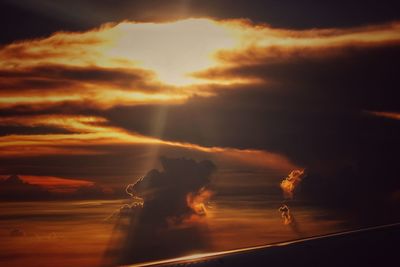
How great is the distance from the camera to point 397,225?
239 ft

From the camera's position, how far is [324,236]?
2352 inches

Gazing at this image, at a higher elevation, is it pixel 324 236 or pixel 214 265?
pixel 324 236

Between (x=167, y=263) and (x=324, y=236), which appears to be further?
(x=324, y=236)

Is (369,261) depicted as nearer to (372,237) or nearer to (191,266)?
(372,237)

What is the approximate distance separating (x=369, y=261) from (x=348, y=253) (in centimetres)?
206

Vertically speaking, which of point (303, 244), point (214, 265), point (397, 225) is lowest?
point (214, 265)

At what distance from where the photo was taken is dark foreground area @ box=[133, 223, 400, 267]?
44156mm

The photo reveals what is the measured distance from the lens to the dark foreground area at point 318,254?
44.2 meters

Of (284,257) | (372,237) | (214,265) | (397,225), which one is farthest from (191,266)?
(397,225)

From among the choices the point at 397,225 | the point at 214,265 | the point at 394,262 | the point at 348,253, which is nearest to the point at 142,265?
the point at 214,265

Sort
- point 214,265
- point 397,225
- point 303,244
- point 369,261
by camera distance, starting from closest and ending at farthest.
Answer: point 214,265, point 369,261, point 303,244, point 397,225

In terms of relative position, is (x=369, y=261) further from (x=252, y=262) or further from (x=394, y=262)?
(x=252, y=262)

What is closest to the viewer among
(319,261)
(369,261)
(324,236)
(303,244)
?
(319,261)

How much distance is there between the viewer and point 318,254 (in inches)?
1912
